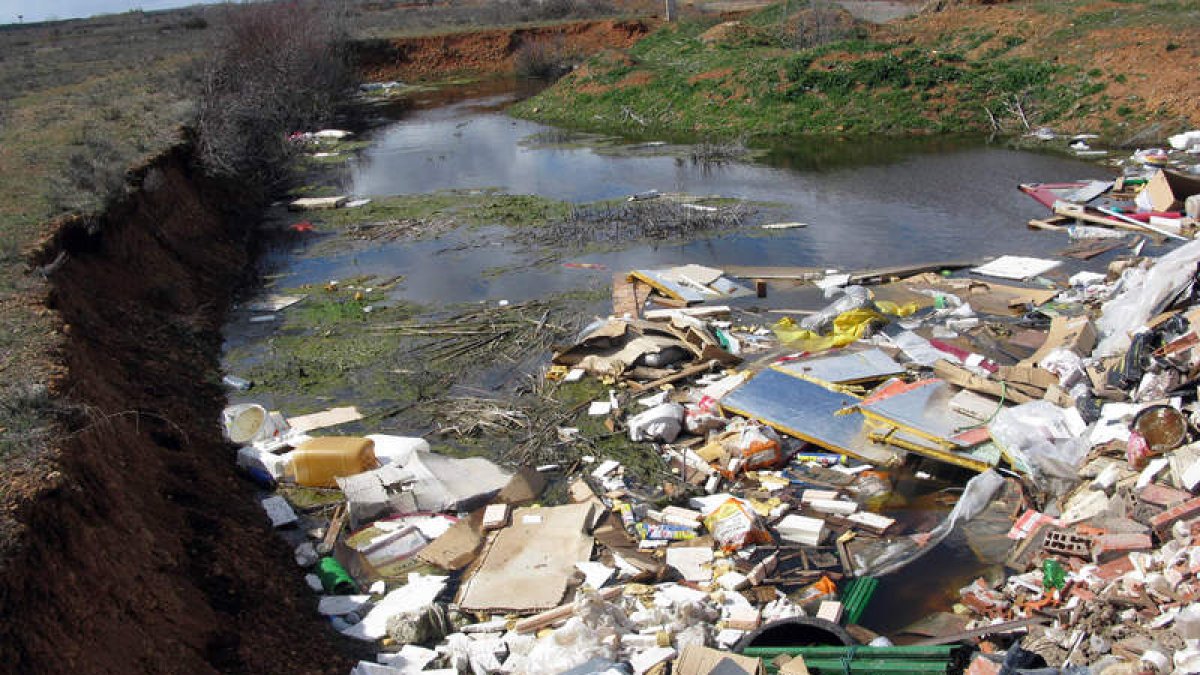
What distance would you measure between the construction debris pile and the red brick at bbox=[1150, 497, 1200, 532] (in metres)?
0.02

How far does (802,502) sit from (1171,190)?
31.4ft

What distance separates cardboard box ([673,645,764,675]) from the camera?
16.4 ft

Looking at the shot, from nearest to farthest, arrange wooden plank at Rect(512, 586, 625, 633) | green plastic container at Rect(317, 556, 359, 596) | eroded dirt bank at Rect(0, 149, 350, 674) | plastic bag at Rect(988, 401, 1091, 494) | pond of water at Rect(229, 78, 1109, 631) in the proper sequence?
1. eroded dirt bank at Rect(0, 149, 350, 674)
2. wooden plank at Rect(512, 586, 625, 633)
3. green plastic container at Rect(317, 556, 359, 596)
4. plastic bag at Rect(988, 401, 1091, 494)
5. pond of water at Rect(229, 78, 1109, 631)

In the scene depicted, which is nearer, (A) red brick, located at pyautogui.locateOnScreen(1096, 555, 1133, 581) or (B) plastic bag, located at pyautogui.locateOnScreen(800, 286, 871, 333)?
(A) red brick, located at pyautogui.locateOnScreen(1096, 555, 1133, 581)

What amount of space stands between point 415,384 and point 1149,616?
7.40 m

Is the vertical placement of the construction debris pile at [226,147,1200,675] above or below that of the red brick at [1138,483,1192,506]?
below

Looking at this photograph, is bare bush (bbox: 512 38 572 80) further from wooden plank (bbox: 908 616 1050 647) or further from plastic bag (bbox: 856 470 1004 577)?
wooden plank (bbox: 908 616 1050 647)

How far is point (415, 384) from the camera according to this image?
Result: 400 inches

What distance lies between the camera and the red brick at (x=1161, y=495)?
5.84 meters

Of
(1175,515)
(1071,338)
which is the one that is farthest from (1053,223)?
(1175,515)

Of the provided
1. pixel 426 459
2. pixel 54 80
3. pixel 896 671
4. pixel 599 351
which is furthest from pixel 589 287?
pixel 54 80

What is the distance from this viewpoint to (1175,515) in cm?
565

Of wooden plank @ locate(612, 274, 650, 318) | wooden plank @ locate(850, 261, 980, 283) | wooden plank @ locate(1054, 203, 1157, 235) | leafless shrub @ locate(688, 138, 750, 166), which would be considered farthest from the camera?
leafless shrub @ locate(688, 138, 750, 166)

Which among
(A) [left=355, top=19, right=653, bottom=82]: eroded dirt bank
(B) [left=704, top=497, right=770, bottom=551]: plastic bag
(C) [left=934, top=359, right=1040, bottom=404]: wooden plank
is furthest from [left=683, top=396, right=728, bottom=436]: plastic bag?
(A) [left=355, top=19, right=653, bottom=82]: eroded dirt bank
